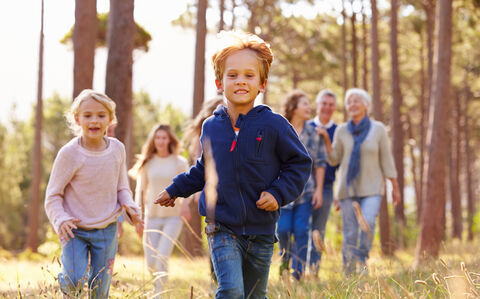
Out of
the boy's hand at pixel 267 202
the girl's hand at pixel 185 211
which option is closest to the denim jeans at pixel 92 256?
the boy's hand at pixel 267 202

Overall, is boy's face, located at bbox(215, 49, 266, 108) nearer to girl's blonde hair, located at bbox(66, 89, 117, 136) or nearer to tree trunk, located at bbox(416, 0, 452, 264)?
girl's blonde hair, located at bbox(66, 89, 117, 136)

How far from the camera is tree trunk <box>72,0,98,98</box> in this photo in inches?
331

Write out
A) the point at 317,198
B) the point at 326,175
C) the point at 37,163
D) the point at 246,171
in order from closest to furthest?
the point at 246,171
the point at 317,198
the point at 326,175
the point at 37,163

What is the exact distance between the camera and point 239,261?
127 inches

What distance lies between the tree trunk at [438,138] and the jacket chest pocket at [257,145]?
24.7ft

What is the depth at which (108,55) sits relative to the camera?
779cm

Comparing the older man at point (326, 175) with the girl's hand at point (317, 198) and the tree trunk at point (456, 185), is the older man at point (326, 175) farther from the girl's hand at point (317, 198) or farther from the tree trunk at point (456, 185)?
the tree trunk at point (456, 185)

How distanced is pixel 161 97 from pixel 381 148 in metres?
28.4

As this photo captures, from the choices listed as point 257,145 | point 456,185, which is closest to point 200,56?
point 257,145

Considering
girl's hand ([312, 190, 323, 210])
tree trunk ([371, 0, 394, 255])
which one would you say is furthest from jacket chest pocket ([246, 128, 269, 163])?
tree trunk ([371, 0, 394, 255])

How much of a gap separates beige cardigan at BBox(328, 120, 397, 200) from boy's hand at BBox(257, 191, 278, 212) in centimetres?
417

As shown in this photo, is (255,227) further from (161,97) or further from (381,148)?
(161,97)

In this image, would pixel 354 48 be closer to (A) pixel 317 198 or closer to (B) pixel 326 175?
(B) pixel 326 175

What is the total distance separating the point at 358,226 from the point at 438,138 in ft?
12.3
